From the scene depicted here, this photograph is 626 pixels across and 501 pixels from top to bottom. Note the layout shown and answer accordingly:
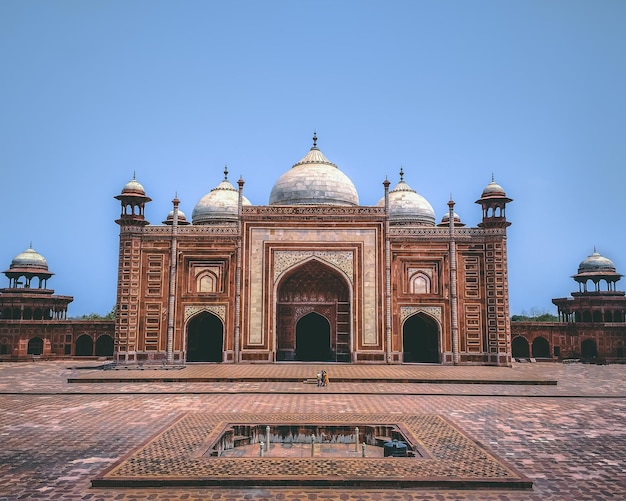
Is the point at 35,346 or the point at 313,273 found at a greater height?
the point at 313,273

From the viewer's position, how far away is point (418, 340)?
25453 millimetres

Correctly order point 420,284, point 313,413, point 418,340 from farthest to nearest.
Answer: point 418,340 → point 420,284 → point 313,413

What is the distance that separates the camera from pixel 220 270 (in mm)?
23547

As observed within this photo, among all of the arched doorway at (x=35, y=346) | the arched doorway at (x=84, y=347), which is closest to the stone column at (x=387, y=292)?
the arched doorway at (x=84, y=347)

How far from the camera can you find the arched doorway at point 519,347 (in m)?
27.8

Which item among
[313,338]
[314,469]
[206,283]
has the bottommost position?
[314,469]

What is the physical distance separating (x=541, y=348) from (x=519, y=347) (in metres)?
1.10

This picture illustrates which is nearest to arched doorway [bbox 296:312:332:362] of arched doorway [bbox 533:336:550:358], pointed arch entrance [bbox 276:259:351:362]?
pointed arch entrance [bbox 276:259:351:362]

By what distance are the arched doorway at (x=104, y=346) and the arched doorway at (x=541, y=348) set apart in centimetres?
2132

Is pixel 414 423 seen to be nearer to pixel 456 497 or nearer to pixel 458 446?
pixel 458 446

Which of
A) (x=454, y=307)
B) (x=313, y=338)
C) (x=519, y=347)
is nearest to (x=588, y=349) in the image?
(x=519, y=347)

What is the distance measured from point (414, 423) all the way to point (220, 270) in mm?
14671

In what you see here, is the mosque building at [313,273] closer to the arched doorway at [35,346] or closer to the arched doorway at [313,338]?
the arched doorway at [313,338]

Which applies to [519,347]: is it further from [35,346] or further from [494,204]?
[35,346]
